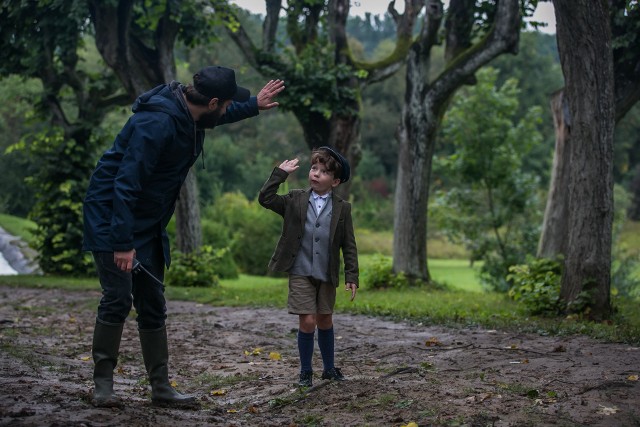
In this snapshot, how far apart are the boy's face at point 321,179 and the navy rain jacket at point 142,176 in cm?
107

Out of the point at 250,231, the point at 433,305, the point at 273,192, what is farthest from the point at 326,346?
the point at 250,231

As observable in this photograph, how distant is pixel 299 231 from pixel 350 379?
4.14 ft

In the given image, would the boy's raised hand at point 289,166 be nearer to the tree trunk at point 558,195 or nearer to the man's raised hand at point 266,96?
the man's raised hand at point 266,96

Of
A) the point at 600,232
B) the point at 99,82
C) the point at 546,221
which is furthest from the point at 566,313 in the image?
the point at 99,82

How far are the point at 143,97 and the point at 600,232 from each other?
265 inches

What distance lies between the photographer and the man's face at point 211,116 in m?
6.33

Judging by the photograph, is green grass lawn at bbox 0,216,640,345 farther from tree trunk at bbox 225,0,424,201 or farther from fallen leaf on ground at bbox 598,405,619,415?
fallen leaf on ground at bbox 598,405,619,415

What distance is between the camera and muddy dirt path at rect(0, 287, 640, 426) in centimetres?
580

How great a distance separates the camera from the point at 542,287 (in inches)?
472

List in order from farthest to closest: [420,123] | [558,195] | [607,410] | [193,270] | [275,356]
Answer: [193,270] < [420,123] < [558,195] < [275,356] < [607,410]

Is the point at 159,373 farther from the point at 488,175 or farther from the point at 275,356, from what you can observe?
the point at 488,175

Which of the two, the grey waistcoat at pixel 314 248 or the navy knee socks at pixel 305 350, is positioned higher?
the grey waistcoat at pixel 314 248

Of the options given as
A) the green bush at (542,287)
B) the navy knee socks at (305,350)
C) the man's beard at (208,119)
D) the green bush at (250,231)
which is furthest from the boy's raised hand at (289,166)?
the green bush at (250,231)

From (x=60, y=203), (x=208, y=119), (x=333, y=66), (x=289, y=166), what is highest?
(x=333, y=66)
